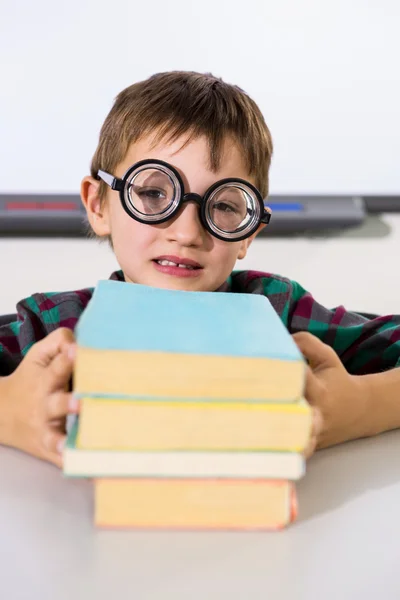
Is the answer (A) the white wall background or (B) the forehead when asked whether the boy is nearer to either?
(B) the forehead

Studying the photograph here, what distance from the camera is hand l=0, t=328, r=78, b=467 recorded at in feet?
2.44

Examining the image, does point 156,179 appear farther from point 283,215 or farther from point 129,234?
point 283,215

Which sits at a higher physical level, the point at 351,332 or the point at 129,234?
the point at 129,234

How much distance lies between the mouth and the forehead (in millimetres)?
121

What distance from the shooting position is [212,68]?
7.82ft

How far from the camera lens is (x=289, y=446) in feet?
2.04

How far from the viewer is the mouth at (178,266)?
113 centimetres

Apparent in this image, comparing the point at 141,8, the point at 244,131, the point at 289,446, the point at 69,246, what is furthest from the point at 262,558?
the point at 141,8

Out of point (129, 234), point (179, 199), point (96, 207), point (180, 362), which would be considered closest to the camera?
point (180, 362)

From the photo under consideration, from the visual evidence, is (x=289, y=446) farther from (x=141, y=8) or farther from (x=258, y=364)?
(x=141, y=8)

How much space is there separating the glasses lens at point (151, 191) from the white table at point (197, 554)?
445 mm

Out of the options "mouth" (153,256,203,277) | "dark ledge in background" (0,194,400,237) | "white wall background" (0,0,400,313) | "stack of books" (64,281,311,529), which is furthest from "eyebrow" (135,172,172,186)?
"dark ledge in background" (0,194,400,237)

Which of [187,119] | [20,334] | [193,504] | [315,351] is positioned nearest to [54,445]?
[193,504]

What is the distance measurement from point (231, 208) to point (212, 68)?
1.40 m
